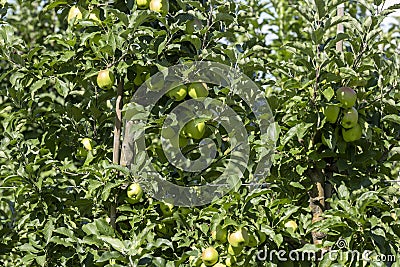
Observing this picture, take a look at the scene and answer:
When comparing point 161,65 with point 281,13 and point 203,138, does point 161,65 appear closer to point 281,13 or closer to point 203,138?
point 203,138

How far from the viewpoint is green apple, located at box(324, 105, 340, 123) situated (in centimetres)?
200

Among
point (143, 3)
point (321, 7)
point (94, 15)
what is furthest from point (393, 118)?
point (94, 15)

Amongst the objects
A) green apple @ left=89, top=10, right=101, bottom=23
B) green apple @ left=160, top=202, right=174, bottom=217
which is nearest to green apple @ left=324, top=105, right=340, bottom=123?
green apple @ left=160, top=202, right=174, bottom=217

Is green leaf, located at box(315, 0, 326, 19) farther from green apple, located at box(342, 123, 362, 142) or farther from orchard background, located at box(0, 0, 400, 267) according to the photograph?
green apple, located at box(342, 123, 362, 142)

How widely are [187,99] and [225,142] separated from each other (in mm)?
316

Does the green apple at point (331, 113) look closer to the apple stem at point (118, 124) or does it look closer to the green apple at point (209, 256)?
the green apple at point (209, 256)

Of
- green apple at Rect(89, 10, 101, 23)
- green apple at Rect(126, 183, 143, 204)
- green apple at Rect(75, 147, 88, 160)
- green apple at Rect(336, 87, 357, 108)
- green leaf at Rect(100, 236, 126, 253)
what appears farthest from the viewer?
green apple at Rect(75, 147, 88, 160)

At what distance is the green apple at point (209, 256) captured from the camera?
6.58 ft

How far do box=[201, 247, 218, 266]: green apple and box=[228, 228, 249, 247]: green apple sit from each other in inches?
3.0

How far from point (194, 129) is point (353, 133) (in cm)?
52

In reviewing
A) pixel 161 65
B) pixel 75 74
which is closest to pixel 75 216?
pixel 75 74

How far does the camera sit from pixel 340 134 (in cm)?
208

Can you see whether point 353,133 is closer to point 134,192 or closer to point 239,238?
point 239,238

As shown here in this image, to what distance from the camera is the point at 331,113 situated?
2008 mm
